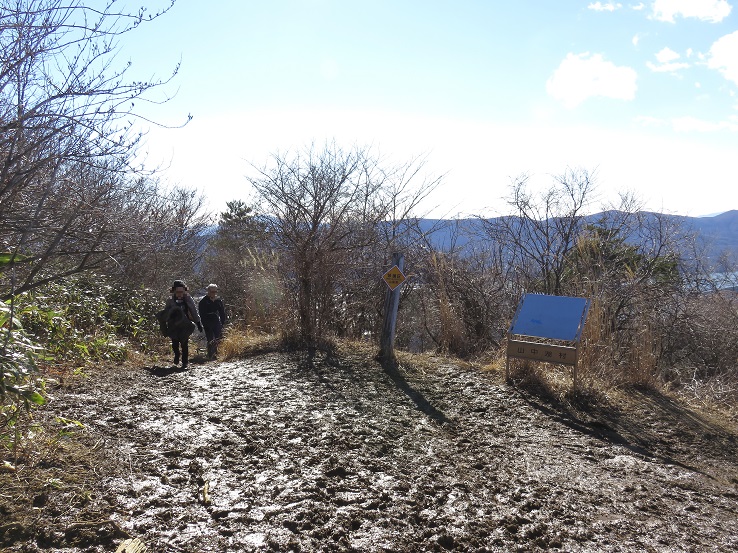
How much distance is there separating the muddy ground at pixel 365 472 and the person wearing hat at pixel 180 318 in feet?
5.78

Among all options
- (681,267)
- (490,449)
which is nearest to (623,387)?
(490,449)

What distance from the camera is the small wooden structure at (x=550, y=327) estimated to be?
6445mm

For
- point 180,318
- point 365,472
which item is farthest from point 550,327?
point 180,318

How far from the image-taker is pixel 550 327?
21.7 feet

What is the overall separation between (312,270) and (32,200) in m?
6.09

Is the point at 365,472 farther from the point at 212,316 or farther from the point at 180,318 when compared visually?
the point at 212,316

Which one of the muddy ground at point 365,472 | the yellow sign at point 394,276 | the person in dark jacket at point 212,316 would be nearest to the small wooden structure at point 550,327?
the muddy ground at point 365,472

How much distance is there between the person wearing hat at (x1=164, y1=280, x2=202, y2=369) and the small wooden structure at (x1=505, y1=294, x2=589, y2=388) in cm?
457

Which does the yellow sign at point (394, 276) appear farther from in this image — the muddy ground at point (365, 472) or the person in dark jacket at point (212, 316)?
the person in dark jacket at point (212, 316)

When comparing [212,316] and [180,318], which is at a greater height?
[180,318]

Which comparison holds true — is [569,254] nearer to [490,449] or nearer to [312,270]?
[312,270]

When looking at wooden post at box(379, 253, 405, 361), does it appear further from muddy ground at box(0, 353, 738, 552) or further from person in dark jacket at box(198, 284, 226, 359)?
person in dark jacket at box(198, 284, 226, 359)

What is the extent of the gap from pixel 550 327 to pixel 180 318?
16.9 ft

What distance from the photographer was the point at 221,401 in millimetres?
5875
